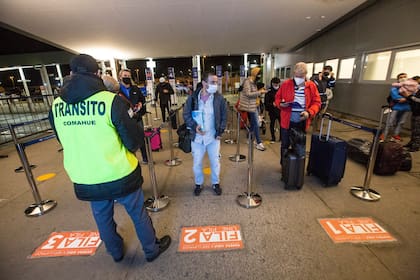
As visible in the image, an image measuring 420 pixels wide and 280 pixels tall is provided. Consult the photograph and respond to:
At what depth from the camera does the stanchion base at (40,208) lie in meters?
2.67

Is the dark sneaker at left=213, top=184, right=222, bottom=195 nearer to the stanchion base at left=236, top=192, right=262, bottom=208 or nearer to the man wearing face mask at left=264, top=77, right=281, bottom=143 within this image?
the stanchion base at left=236, top=192, right=262, bottom=208

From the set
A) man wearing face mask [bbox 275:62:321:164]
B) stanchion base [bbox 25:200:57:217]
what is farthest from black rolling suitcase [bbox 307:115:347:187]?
stanchion base [bbox 25:200:57:217]

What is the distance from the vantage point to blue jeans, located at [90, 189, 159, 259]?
1.60 metres

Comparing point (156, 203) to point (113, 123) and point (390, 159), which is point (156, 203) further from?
point (390, 159)

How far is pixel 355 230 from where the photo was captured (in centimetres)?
214

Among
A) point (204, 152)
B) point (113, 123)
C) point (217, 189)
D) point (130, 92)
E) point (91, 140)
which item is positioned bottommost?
point (217, 189)

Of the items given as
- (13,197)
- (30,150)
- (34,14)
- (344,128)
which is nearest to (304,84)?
(344,128)

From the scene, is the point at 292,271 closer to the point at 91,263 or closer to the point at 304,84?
the point at 91,263

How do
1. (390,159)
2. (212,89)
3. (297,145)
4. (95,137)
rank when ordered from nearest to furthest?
1. (95,137)
2. (212,89)
3. (297,145)
4. (390,159)

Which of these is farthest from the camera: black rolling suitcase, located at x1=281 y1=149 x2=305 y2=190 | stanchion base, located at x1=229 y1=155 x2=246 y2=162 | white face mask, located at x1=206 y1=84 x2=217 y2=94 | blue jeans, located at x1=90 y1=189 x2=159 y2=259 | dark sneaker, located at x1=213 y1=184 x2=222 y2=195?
stanchion base, located at x1=229 y1=155 x2=246 y2=162

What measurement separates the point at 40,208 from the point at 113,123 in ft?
7.97

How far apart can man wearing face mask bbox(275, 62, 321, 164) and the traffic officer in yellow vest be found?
7.44ft

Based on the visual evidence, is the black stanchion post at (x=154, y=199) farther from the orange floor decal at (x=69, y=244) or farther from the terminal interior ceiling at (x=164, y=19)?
the terminal interior ceiling at (x=164, y=19)

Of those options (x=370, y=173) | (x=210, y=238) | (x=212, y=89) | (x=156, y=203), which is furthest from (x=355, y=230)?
(x=156, y=203)
